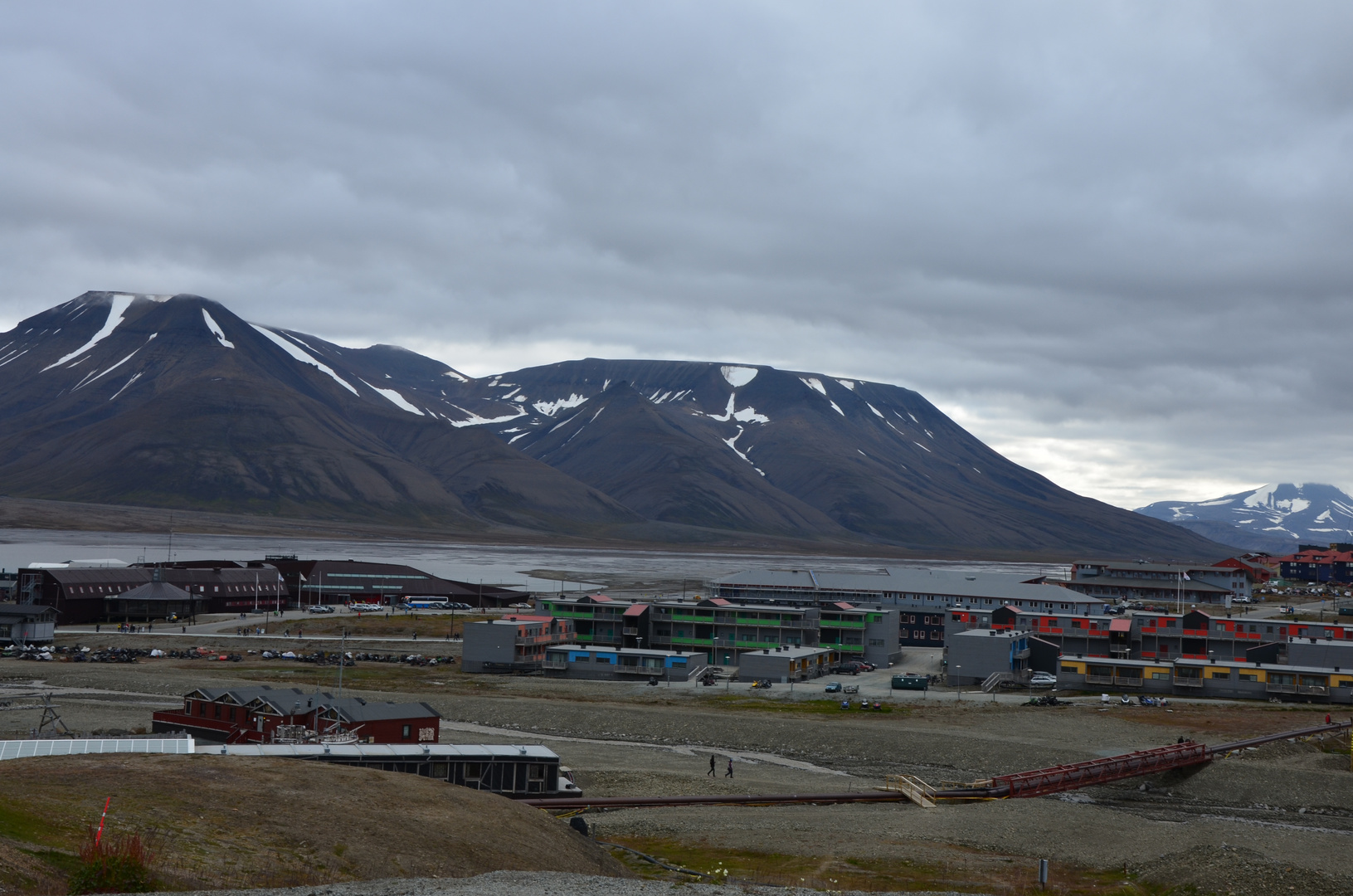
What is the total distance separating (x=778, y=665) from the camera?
3196 inches

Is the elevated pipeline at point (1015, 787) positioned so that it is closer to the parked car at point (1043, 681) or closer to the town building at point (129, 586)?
the parked car at point (1043, 681)

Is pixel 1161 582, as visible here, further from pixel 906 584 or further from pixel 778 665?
pixel 778 665

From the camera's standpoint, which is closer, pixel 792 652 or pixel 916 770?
pixel 916 770

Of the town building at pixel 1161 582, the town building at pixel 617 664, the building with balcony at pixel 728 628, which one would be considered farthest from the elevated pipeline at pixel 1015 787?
the town building at pixel 1161 582

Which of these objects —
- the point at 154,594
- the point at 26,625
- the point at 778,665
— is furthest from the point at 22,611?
the point at 778,665

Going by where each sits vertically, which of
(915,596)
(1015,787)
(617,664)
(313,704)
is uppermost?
(915,596)

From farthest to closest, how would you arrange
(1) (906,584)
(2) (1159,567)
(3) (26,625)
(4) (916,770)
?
(2) (1159,567), (1) (906,584), (3) (26,625), (4) (916,770)

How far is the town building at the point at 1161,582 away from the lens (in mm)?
145000

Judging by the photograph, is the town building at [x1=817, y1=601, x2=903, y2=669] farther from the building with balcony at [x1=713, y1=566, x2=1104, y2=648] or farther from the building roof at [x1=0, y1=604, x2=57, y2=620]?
the building roof at [x1=0, y1=604, x2=57, y2=620]

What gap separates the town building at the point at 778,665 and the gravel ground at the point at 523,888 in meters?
50.4

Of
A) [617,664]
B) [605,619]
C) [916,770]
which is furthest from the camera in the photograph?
[605,619]

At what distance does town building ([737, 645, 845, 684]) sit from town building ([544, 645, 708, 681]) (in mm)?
4551

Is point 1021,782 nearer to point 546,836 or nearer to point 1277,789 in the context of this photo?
point 1277,789

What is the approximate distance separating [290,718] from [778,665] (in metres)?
41.3
